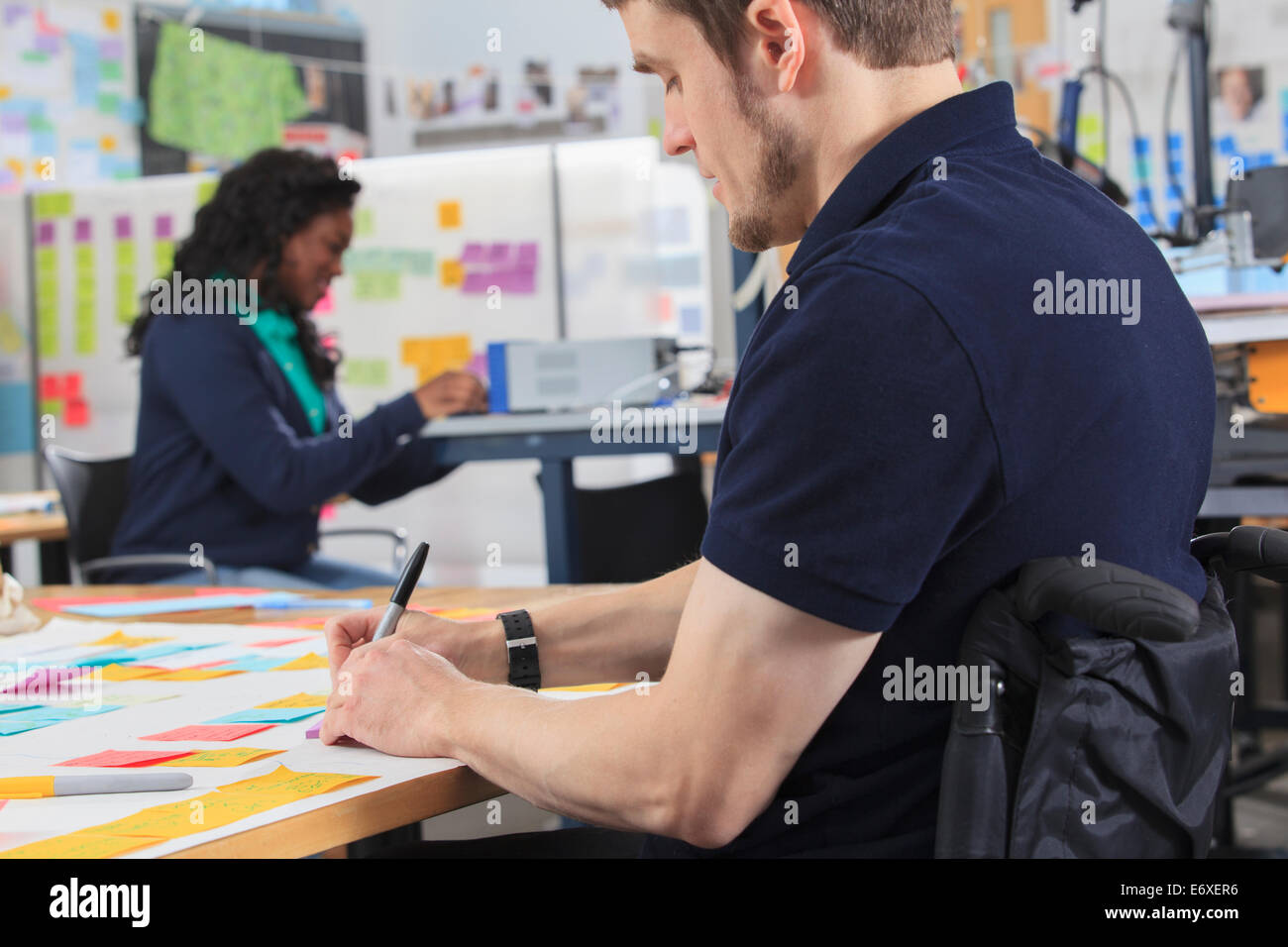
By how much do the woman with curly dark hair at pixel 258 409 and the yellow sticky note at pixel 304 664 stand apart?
131cm

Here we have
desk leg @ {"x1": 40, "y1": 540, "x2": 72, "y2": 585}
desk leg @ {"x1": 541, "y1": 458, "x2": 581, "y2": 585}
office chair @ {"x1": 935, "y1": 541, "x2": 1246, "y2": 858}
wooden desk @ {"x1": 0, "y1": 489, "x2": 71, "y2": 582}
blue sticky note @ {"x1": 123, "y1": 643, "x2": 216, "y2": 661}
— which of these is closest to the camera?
office chair @ {"x1": 935, "y1": 541, "x2": 1246, "y2": 858}

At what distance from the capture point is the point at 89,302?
430 centimetres

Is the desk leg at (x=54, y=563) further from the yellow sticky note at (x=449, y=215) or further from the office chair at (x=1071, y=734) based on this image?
the office chair at (x=1071, y=734)

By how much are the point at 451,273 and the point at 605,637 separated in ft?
11.0

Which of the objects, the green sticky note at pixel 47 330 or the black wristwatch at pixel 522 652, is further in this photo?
the green sticky note at pixel 47 330

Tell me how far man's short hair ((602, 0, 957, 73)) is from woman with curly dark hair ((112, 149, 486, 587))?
1696mm

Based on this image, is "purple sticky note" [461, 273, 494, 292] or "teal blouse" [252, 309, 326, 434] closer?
"teal blouse" [252, 309, 326, 434]

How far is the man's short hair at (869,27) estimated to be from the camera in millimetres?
752

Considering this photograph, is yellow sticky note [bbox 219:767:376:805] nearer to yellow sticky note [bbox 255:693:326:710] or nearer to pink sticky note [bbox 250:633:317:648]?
yellow sticky note [bbox 255:693:326:710]

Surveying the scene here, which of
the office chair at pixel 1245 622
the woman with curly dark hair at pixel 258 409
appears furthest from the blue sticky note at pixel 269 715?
the woman with curly dark hair at pixel 258 409

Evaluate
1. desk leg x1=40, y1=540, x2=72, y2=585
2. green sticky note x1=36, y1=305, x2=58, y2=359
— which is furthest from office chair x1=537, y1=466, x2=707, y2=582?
green sticky note x1=36, y1=305, x2=58, y2=359

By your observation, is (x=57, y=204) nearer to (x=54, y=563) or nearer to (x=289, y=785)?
(x=54, y=563)

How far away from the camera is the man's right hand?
0.98 metres
